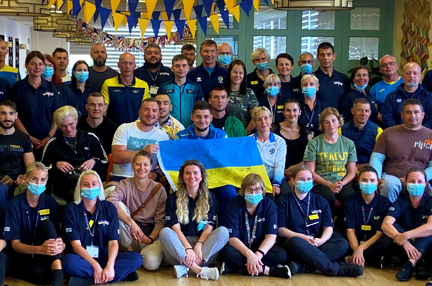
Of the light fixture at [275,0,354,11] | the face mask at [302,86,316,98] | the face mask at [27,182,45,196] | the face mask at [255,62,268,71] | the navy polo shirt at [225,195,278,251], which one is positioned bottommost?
the navy polo shirt at [225,195,278,251]

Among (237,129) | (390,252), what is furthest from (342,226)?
(237,129)

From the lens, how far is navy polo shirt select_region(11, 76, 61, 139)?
247 inches

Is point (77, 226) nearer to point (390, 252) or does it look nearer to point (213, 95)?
point (213, 95)

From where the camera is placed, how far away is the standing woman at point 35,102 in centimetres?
626

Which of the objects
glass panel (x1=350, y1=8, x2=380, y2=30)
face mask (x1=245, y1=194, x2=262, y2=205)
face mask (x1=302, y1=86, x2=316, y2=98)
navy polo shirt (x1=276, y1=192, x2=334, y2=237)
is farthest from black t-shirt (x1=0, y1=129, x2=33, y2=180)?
glass panel (x1=350, y1=8, x2=380, y2=30)

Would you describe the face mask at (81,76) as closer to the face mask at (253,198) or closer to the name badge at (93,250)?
the name badge at (93,250)

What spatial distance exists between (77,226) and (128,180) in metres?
0.74

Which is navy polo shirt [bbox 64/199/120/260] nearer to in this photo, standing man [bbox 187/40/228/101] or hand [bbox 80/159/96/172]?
hand [bbox 80/159/96/172]

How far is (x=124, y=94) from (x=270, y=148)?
177cm

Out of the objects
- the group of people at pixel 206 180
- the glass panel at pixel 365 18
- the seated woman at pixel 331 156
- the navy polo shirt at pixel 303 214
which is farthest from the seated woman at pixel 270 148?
the glass panel at pixel 365 18

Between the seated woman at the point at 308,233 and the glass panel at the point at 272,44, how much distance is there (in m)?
6.03

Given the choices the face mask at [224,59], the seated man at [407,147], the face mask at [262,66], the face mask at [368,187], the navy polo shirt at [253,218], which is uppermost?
the face mask at [224,59]

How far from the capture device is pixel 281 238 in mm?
5566

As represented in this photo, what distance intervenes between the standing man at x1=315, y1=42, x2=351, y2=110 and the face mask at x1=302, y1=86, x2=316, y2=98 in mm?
451
